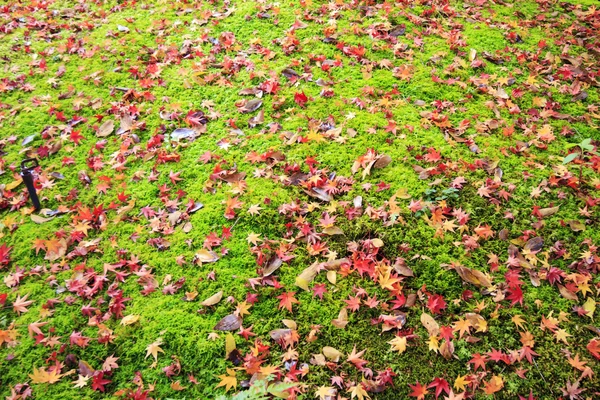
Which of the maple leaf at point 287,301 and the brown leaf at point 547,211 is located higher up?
the brown leaf at point 547,211

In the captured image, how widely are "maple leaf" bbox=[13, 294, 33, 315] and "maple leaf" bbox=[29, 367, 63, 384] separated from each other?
1.81 feet

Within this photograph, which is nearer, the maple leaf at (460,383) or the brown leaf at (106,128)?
the maple leaf at (460,383)

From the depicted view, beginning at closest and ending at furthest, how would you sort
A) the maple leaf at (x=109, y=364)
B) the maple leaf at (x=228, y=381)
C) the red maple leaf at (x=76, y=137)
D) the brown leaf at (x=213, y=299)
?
the maple leaf at (x=228, y=381)
the maple leaf at (x=109, y=364)
the brown leaf at (x=213, y=299)
the red maple leaf at (x=76, y=137)

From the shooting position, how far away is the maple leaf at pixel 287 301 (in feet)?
9.87

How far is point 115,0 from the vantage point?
6.38 meters

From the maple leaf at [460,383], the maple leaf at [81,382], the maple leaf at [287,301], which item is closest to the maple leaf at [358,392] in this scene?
the maple leaf at [460,383]

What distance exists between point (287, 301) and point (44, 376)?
1.71 meters

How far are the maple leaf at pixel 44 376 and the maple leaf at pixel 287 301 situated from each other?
1567 millimetres

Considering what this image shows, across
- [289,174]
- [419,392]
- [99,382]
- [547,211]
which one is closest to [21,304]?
[99,382]

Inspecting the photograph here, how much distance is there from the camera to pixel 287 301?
119 inches

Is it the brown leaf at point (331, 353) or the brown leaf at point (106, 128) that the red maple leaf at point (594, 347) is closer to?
the brown leaf at point (331, 353)

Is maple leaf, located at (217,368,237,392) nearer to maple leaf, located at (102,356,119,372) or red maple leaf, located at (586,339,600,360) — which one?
maple leaf, located at (102,356,119,372)

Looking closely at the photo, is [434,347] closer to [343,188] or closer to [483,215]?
[483,215]

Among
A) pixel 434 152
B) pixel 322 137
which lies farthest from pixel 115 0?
pixel 434 152
